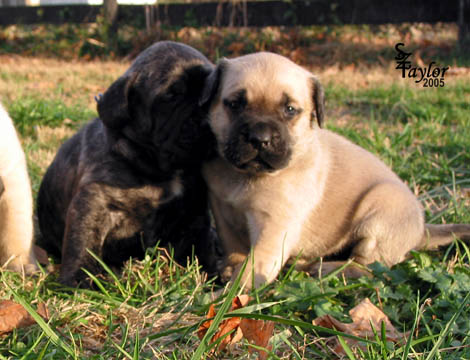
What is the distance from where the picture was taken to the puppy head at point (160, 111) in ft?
10.7

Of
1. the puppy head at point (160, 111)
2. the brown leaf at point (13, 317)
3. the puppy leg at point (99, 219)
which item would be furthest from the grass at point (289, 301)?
the puppy head at point (160, 111)

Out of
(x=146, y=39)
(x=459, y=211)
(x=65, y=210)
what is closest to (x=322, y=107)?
(x=459, y=211)

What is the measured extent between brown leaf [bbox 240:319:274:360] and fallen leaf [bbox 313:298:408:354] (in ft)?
0.98

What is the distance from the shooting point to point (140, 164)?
3361mm

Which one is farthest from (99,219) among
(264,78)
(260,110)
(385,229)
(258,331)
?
(385,229)

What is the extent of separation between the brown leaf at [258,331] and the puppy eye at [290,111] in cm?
128

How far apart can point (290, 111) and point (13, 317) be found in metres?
1.75

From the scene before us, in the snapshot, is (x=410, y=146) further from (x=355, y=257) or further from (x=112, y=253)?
(x=112, y=253)

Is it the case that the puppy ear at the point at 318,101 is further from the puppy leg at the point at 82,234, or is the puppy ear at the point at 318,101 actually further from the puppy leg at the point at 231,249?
the puppy leg at the point at 82,234

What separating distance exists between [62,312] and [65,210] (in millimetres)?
1205

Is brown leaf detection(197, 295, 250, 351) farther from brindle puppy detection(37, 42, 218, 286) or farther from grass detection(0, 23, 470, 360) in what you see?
brindle puppy detection(37, 42, 218, 286)

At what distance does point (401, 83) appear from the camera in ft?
25.9

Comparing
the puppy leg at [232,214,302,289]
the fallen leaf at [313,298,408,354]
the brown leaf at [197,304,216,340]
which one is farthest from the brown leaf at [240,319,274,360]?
the puppy leg at [232,214,302,289]

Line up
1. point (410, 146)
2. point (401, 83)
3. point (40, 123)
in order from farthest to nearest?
point (401, 83) → point (40, 123) → point (410, 146)
